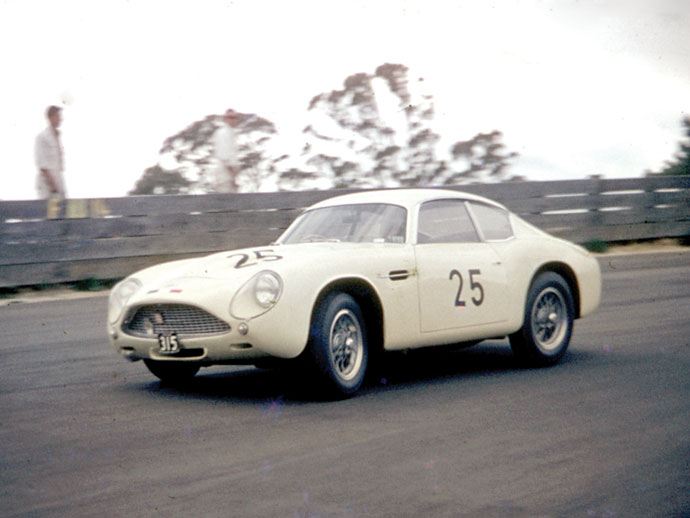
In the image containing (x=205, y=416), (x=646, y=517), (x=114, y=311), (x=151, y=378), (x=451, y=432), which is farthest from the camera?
(x=151, y=378)

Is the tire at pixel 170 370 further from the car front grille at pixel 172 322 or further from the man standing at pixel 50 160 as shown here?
the man standing at pixel 50 160

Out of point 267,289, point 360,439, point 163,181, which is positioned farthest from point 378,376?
point 163,181

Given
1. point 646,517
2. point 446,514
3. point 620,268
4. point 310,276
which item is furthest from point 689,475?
point 620,268

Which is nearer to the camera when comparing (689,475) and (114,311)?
(689,475)

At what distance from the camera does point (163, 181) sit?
1744cm

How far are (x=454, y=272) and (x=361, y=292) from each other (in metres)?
0.84

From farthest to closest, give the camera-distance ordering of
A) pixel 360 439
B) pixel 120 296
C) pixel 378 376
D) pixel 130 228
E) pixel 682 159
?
pixel 682 159
pixel 130 228
pixel 378 376
pixel 120 296
pixel 360 439

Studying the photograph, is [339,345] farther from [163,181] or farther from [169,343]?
[163,181]

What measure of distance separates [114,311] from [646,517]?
12.7 feet

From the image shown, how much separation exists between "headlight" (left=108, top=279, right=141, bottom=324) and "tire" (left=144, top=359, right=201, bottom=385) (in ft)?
1.21

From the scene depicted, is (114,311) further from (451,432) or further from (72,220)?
(72,220)

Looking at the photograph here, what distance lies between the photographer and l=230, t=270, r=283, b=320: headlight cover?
629 cm

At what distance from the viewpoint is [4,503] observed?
4.34 metres

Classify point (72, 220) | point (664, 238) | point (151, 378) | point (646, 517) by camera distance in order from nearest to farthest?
1. point (646, 517)
2. point (151, 378)
3. point (72, 220)
4. point (664, 238)
